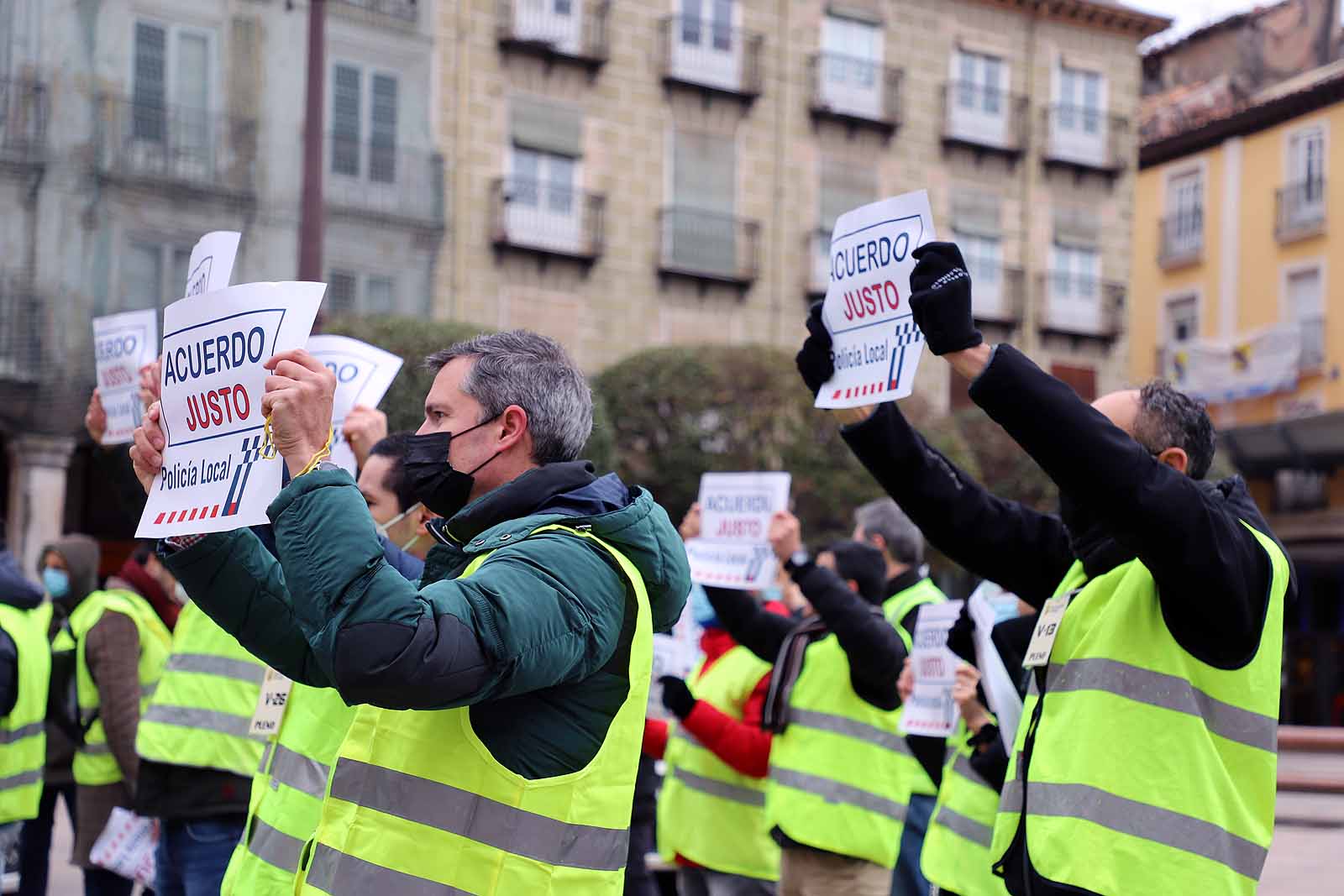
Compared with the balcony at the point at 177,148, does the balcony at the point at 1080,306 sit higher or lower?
lower

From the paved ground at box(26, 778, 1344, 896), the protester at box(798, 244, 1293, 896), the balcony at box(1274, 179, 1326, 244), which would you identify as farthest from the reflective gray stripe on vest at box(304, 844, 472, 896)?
the balcony at box(1274, 179, 1326, 244)

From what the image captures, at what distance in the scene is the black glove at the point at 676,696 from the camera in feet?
20.5

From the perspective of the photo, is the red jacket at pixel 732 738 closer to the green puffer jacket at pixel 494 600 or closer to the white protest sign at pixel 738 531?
the white protest sign at pixel 738 531

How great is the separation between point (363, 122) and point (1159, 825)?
71.7ft

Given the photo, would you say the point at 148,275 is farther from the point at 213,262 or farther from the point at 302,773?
the point at 213,262

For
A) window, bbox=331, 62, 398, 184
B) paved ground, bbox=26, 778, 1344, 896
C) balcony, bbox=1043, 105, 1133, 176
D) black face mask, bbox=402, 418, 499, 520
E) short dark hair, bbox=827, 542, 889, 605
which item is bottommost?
paved ground, bbox=26, 778, 1344, 896

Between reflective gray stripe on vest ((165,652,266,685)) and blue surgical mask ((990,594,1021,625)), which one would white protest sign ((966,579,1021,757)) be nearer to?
blue surgical mask ((990,594,1021,625))

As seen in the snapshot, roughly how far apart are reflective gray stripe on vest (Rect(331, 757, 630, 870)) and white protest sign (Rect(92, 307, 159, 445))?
3.22m

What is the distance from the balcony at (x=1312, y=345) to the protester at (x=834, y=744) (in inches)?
1090

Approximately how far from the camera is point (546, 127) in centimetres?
2464

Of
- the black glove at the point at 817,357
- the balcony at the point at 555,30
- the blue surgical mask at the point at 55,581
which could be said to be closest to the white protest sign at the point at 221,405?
the black glove at the point at 817,357

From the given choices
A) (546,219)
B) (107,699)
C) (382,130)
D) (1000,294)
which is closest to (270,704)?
(107,699)

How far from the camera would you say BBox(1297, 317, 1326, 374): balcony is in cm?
3141

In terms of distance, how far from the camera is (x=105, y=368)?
601cm
